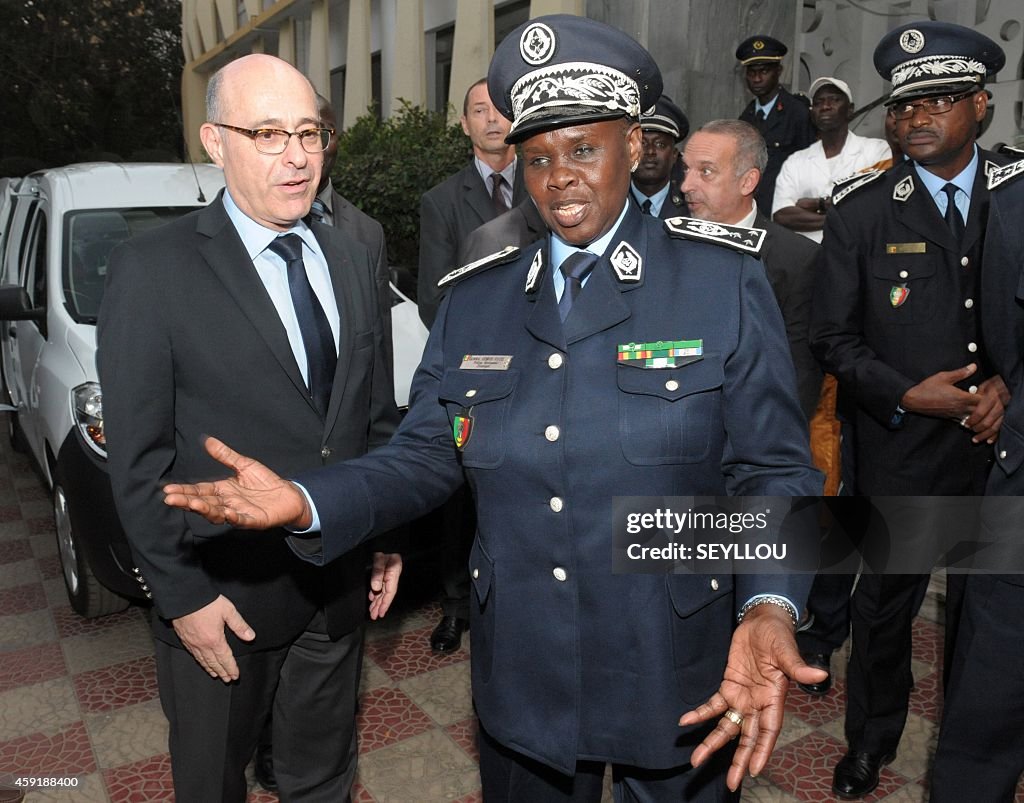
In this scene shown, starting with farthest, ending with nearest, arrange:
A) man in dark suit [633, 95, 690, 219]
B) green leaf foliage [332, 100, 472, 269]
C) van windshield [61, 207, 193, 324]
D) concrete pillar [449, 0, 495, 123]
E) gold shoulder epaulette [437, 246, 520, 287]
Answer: concrete pillar [449, 0, 495, 123]
green leaf foliage [332, 100, 472, 269]
van windshield [61, 207, 193, 324]
man in dark suit [633, 95, 690, 219]
gold shoulder epaulette [437, 246, 520, 287]

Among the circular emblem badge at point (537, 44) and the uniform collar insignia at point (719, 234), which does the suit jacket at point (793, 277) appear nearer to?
the uniform collar insignia at point (719, 234)

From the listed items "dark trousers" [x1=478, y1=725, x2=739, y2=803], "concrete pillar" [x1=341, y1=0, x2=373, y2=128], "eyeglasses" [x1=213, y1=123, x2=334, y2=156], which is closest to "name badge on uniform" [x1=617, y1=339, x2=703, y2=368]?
"dark trousers" [x1=478, y1=725, x2=739, y2=803]

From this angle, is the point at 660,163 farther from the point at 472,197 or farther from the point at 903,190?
the point at 903,190

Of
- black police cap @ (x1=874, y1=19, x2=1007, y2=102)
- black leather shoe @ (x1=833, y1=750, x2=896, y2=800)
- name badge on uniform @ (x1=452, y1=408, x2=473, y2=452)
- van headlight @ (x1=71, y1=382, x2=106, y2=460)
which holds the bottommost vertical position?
black leather shoe @ (x1=833, y1=750, x2=896, y2=800)

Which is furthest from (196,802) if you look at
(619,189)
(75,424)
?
(75,424)

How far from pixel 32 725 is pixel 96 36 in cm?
2649

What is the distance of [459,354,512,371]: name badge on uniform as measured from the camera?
1.99m

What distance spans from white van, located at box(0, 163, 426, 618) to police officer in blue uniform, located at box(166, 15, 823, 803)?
7.66ft

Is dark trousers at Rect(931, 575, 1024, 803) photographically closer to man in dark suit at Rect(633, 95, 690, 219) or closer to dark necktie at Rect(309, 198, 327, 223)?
man in dark suit at Rect(633, 95, 690, 219)

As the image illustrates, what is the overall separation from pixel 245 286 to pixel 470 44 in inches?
392

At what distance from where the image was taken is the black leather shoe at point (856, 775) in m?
3.24

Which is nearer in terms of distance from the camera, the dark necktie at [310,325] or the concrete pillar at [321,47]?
the dark necktie at [310,325]

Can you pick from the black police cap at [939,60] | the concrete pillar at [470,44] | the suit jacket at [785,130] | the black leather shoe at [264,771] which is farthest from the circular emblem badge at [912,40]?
the concrete pillar at [470,44]

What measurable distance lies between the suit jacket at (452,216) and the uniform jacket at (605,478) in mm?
2655
